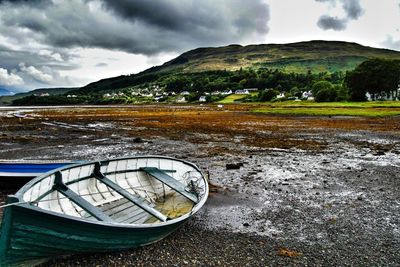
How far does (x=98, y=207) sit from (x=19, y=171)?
15.4 feet

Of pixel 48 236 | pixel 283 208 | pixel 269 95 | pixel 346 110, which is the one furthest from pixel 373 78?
pixel 48 236

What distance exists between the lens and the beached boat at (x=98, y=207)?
5.81 metres

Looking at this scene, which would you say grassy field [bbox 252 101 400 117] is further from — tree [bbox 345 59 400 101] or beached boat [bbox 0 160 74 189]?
beached boat [bbox 0 160 74 189]

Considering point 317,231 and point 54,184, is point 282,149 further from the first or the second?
point 54,184

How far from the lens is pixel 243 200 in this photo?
39.5 ft

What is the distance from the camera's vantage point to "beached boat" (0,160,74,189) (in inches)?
447

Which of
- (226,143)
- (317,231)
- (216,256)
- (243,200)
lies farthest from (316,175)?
Result: (226,143)

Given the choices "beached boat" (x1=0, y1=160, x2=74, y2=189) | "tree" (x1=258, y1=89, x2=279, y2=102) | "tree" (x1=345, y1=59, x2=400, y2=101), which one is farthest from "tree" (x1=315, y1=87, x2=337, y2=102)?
"beached boat" (x1=0, y1=160, x2=74, y2=189)

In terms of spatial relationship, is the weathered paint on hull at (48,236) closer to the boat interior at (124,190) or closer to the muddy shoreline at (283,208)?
the boat interior at (124,190)

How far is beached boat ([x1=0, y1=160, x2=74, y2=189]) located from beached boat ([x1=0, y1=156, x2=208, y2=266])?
3.37 metres

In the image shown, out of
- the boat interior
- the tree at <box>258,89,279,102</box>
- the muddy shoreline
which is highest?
the boat interior

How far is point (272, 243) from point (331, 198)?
15.9 ft

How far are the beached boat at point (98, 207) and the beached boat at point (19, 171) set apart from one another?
133 inches

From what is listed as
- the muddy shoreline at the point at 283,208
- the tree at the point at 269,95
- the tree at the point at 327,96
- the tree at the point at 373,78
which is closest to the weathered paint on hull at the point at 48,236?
the muddy shoreline at the point at 283,208
